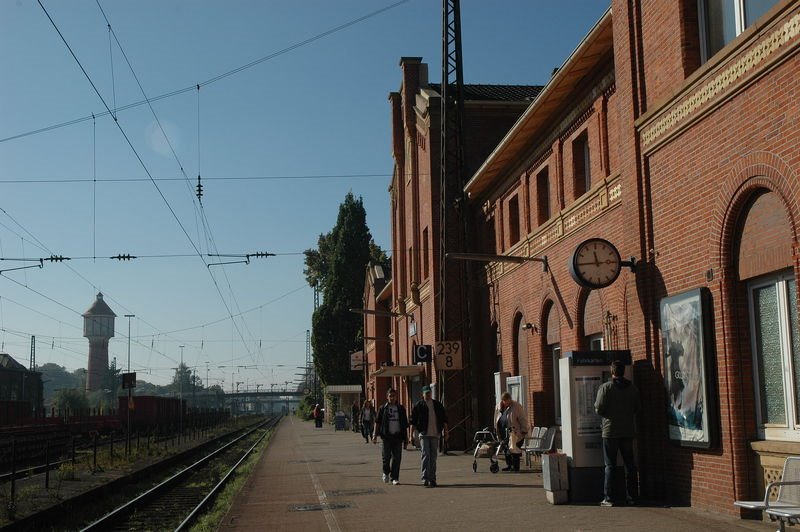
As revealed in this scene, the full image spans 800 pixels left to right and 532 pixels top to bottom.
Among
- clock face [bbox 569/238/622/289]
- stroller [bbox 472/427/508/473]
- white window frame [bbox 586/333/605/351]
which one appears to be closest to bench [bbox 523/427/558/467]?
stroller [bbox 472/427/508/473]

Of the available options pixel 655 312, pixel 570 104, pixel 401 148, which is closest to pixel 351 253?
pixel 401 148

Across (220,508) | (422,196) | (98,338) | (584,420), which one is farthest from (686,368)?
(98,338)

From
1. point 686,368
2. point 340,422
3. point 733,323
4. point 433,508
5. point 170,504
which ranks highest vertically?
point 733,323

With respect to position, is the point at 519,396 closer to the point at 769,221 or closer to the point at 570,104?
the point at 570,104

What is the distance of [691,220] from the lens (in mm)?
11859

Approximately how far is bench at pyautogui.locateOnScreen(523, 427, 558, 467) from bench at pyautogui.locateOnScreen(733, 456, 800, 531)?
8.40 metres

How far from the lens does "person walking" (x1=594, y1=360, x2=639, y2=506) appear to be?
12.4 meters

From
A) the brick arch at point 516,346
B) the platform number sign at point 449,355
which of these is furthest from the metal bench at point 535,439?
the platform number sign at point 449,355

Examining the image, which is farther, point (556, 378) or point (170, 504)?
point (556, 378)

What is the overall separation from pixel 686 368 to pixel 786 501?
3.53m

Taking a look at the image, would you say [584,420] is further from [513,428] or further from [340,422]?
[340,422]

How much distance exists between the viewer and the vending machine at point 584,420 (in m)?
13.2

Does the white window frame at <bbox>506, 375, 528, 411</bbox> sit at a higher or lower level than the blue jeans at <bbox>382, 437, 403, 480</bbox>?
higher

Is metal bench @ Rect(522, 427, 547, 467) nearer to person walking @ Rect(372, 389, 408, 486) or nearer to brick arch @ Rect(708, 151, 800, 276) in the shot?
person walking @ Rect(372, 389, 408, 486)
